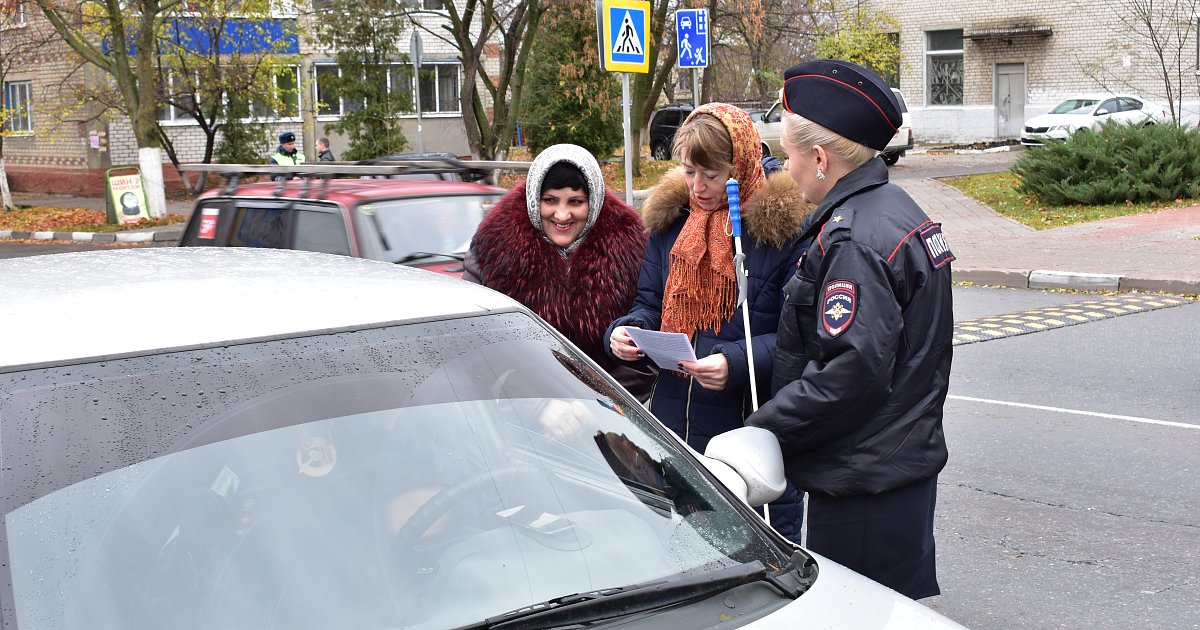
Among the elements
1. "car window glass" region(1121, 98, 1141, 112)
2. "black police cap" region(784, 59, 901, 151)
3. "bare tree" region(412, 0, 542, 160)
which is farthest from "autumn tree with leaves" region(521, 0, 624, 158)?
"black police cap" region(784, 59, 901, 151)

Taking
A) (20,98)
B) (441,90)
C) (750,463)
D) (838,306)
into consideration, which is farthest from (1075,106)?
(750,463)

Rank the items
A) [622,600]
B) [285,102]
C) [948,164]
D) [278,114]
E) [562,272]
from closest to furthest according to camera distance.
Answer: [622,600] → [562,272] → [948,164] → [285,102] → [278,114]

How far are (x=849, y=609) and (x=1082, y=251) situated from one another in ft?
45.1

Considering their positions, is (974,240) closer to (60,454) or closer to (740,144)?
(740,144)

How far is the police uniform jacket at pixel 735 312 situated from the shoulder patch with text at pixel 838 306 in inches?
26.8

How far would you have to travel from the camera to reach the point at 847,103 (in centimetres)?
295

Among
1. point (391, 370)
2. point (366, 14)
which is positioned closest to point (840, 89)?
point (391, 370)

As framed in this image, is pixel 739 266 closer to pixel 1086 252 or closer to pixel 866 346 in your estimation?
A: pixel 866 346

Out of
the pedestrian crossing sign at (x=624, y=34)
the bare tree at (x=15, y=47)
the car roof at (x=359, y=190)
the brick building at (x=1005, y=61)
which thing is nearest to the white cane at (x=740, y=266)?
the car roof at (x=359, y=190)

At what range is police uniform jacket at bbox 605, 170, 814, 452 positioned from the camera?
11.4 feet

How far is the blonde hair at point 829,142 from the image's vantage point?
2977mm

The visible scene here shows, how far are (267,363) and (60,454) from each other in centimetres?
41

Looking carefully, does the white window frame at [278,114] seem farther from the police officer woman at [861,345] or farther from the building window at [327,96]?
the police officer woman at [861,345]

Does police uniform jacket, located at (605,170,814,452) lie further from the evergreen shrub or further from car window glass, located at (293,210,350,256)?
the evergreen shrub
